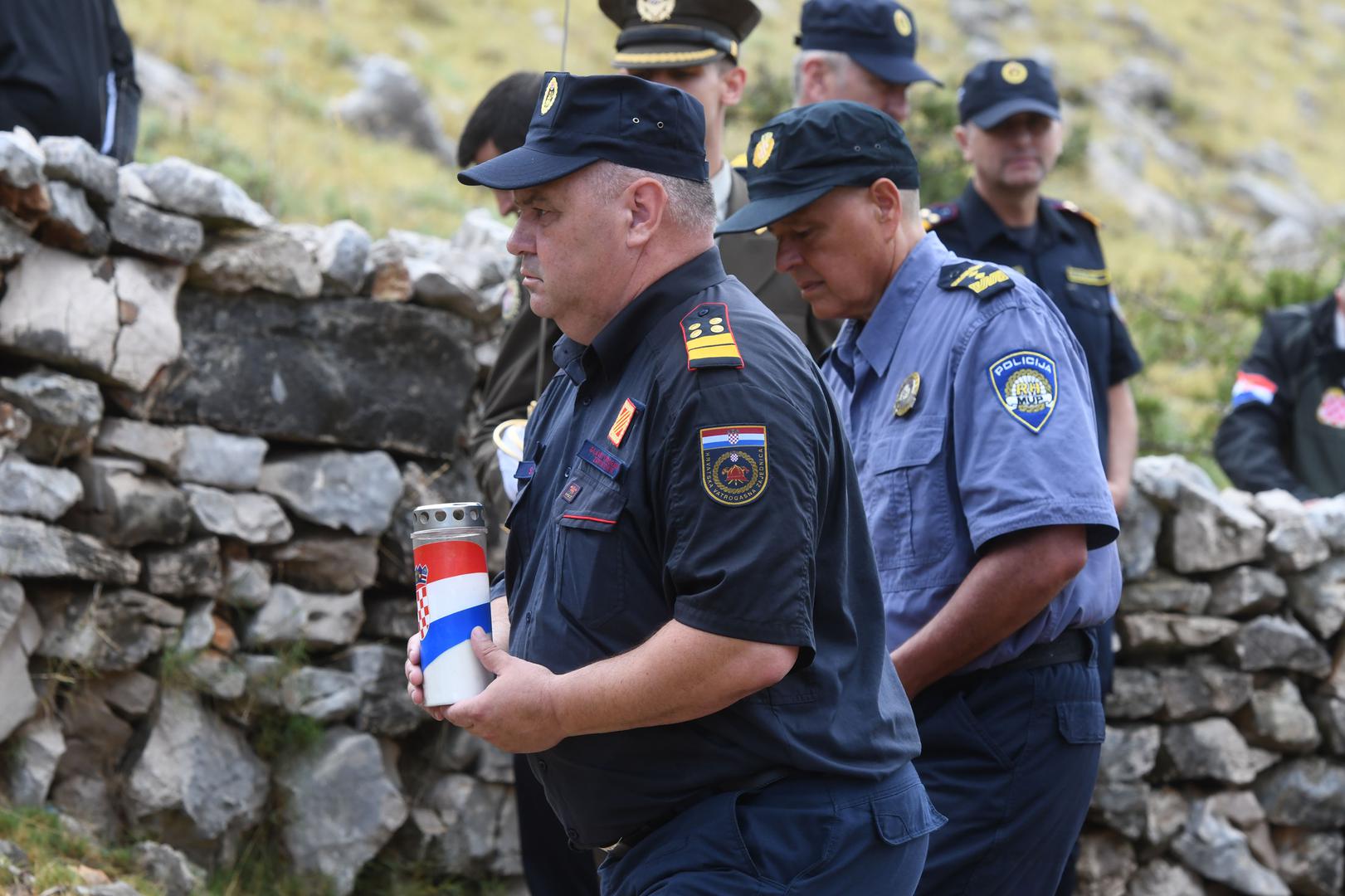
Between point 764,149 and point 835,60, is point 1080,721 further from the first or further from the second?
point 835,60

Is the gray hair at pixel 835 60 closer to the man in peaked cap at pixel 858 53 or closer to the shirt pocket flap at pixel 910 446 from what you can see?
the man in peaked cap at pixel 858 53

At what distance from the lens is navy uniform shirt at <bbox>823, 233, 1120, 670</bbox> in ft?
9.00

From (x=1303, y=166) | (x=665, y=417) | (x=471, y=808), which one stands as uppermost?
(x=665, y=417)

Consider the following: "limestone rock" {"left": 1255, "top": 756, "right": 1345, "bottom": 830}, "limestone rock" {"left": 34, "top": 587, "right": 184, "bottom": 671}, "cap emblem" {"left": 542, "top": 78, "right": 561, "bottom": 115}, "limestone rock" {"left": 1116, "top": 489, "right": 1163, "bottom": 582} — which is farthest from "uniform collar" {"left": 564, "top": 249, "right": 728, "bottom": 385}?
"limestone rock" {"left": 1255, "top": 756, "right": 1345, "bottom": 830}

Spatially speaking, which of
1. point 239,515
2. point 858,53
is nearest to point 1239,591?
point 858,53

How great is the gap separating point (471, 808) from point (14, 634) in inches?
59.1

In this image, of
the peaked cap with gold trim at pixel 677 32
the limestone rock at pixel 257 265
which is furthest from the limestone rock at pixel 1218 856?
the limestone rock at pixel 257 265

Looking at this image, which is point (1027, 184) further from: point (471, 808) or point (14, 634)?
point (14, 634)

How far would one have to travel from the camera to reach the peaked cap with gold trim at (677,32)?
4027 mm

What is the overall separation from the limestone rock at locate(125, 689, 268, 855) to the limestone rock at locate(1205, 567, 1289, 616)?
3335mm

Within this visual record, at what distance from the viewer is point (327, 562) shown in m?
4.47

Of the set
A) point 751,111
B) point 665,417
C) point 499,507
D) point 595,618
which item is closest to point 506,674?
point 595,618

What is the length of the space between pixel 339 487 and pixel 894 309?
6.87 ft

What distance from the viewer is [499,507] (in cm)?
381
